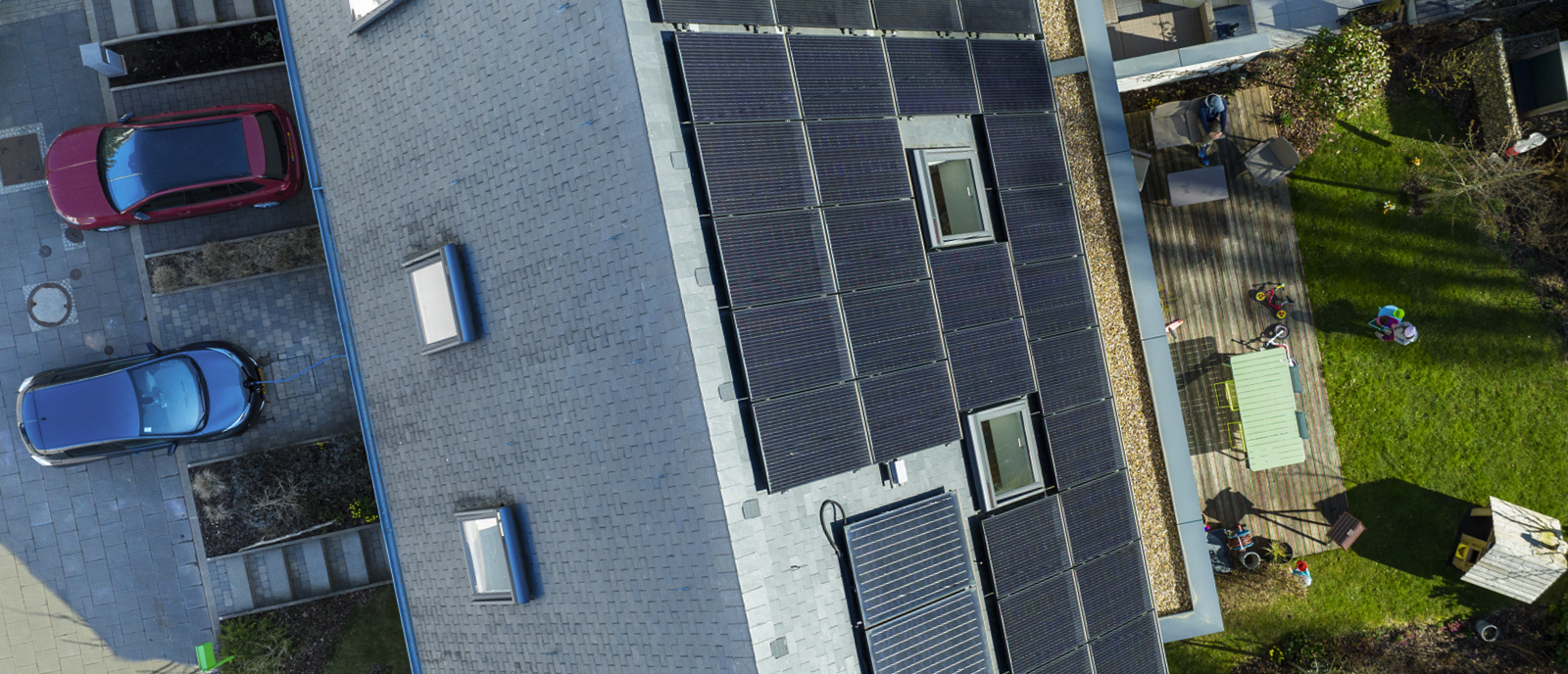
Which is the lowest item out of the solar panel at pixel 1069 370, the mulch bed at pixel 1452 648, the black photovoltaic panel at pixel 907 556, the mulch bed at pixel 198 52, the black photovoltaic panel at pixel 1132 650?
the mulch bed at pixel 1452 648

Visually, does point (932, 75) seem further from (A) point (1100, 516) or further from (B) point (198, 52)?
Answer: (B) point (198, 52)

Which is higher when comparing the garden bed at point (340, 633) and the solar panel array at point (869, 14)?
the solar panel array at point (869, 14)

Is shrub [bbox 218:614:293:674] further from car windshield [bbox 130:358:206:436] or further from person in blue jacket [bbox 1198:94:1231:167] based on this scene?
person in blue jacket [bbox 1198:94:1231:167]

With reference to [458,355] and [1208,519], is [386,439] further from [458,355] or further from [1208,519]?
[1208,519]

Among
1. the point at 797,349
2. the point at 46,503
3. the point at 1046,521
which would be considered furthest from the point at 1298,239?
the point at 46,503

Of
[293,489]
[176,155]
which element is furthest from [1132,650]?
[176,155]

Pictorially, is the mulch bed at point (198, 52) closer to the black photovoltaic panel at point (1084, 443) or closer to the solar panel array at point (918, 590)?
the solar panel array at point (918, 590)

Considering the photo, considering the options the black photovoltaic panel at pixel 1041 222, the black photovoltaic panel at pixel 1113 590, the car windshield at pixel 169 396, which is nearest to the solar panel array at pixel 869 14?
the black photovoltaic panel at pixel 1041 222
